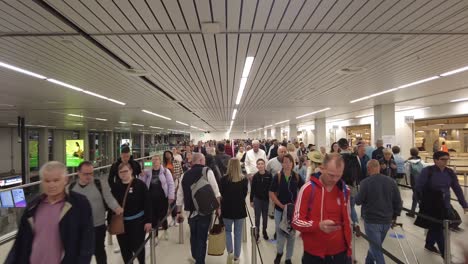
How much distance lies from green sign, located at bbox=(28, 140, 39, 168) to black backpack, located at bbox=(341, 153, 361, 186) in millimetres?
26956

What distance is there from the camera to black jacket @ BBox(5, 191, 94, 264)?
231 cm

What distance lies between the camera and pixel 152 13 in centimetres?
373

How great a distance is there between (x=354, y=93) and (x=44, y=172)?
33.8 ft

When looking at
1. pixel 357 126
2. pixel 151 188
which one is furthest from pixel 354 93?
pixel 357 126

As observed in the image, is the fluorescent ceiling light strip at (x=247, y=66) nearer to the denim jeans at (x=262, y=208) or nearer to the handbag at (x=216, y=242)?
the denim jeans at (x=262, y=208)

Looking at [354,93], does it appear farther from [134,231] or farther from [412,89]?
[134,231]

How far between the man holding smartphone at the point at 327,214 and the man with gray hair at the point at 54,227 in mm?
1912

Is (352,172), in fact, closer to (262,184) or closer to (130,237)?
(262,184)

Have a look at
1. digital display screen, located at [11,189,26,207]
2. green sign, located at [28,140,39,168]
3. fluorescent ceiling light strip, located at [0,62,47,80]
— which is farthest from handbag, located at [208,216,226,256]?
green sign, located at [28,140,39,168]

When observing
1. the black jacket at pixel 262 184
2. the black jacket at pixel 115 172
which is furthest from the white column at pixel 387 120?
the black jacket at pixel 115 172

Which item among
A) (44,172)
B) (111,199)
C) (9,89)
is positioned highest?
(9,89)

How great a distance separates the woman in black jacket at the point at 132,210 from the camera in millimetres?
3854

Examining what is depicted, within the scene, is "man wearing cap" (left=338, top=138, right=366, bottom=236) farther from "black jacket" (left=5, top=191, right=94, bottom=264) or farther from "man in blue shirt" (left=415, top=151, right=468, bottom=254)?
"black jacket" (left=5, top=191, right=94, bottom=264)

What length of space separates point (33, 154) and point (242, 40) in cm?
2709
